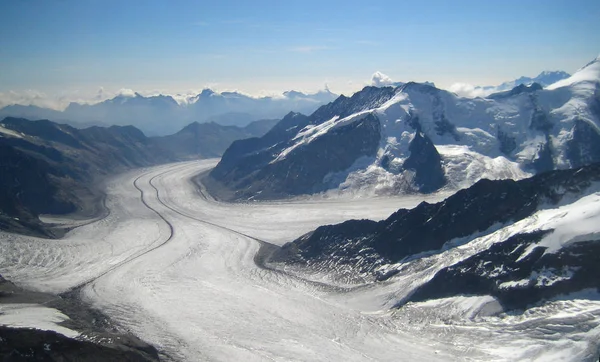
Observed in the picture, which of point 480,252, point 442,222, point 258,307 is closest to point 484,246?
point 480,252

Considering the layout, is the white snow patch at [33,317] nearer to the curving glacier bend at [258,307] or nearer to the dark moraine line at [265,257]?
the curving glacier bend at [258,307]

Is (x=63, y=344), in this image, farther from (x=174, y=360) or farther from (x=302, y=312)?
(x=302, y=312)

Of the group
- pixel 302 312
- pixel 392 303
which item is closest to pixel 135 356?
pixel 302 312

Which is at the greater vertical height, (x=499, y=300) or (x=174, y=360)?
(x=499, y=300)

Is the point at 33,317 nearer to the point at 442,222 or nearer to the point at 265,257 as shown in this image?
the point at 265,257

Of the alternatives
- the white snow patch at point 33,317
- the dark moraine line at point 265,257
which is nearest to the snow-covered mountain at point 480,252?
the dark moraine line at point 265,257

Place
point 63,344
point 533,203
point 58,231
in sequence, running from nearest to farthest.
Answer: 1. point 63,344
2. point 533,203
3. point 58,231

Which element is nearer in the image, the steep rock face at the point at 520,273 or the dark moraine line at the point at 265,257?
the steep rock face at the point at 520,273
